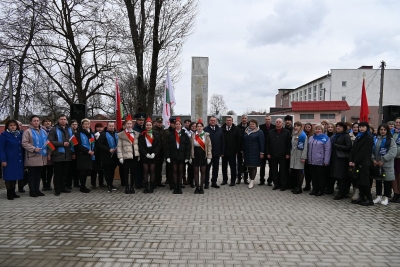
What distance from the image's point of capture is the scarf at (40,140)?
275 inches

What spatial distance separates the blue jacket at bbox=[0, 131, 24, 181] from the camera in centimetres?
664

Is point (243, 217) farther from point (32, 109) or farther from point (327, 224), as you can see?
→ point (32, 109)

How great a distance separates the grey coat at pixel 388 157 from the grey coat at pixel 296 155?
152cm

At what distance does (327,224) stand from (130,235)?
134 inches

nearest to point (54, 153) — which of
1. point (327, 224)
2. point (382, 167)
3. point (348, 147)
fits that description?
point (327, 224)

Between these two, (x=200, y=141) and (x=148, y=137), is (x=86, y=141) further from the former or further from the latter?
(x=200, y=141)

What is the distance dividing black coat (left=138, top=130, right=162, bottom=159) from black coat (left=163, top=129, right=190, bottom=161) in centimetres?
24

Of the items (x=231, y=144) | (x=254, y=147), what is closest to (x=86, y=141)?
(x=231, y=144)

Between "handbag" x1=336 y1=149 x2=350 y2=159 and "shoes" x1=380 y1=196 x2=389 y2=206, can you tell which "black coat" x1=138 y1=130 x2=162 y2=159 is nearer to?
"handbag" x1=336 y1=149 x2=350 y2=159

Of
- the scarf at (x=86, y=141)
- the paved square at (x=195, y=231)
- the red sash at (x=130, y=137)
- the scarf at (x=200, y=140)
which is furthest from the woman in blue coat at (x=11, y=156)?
the scarf at (x=200, y=140)

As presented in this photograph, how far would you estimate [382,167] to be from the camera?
21.4ft

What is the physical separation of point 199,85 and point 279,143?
4.98 metres

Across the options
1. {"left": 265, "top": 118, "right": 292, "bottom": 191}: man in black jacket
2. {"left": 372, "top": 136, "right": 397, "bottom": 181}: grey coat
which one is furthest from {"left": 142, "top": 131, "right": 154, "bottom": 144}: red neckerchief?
{"left": 372, "top": 136, "right": 397, "bottom": 181}: grey coat

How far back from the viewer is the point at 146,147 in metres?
7.46
